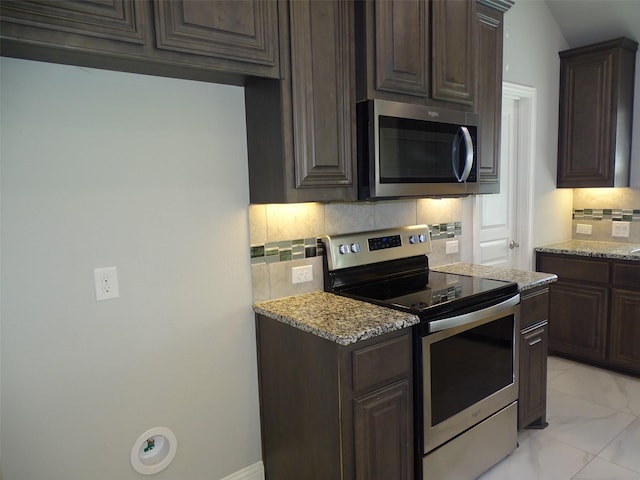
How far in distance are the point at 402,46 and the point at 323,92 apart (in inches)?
18.8

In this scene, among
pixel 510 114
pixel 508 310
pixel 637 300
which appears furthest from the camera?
pixel 510 114

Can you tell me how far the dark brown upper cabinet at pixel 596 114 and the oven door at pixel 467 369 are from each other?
1940mm

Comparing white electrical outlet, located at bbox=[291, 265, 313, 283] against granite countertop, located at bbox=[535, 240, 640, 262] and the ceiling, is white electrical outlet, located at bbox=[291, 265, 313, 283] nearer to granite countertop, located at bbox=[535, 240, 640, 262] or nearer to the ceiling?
granite countertop, located at bbox=[535, 240, 640, 262]

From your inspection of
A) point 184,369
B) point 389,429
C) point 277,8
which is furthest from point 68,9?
point 389,429

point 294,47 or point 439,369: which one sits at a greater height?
point 294,47

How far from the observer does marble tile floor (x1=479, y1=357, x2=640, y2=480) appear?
85.8 inches

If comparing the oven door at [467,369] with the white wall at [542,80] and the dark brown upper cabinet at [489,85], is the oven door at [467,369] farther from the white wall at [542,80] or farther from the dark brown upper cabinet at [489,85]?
the white wall at [542,80]

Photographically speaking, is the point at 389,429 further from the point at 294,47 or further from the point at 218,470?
the point at 294,47

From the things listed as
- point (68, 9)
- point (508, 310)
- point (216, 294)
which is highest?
point (68, 9)

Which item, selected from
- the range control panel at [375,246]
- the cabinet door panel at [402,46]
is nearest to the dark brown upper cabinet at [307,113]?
the cabinet door panel at [402,46]

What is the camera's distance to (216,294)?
1.96 metres

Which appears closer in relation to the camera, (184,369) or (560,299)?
(184,369)

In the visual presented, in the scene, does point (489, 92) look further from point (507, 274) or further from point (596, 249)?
point (596, 249)

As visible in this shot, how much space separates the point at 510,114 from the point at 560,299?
1.50m
